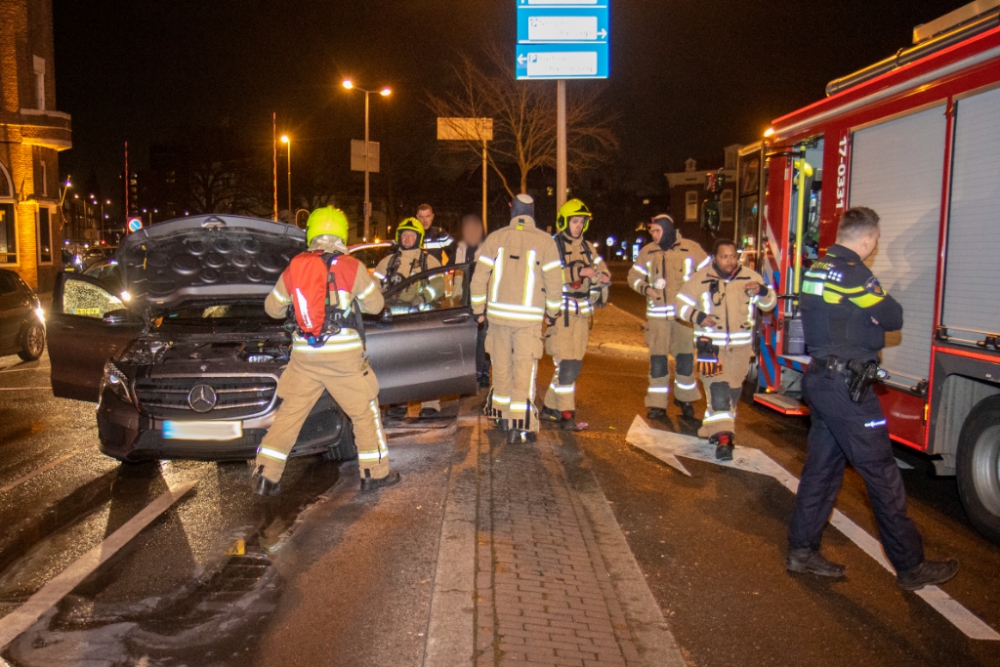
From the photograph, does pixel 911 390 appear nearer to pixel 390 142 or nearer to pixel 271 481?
pixel 271 481

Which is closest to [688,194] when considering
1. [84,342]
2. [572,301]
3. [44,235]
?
[44,235]

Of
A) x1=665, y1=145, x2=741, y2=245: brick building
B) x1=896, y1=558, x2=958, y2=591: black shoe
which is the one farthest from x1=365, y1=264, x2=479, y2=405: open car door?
x1=665, y1=145, x2=741, y2=245: brick building

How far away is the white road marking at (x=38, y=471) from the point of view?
6.08 metres

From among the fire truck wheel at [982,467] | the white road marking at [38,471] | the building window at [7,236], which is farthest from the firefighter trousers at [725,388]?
the building window at [7,236]

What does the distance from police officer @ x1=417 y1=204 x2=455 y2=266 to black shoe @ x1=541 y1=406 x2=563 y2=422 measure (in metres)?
1.82

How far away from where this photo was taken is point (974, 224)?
204 inches

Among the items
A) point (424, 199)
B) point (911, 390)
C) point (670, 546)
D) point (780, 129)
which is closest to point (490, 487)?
point (670, 546)

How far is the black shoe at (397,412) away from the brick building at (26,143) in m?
23.5

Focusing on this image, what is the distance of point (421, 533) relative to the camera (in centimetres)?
504

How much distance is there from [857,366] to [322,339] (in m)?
3.06

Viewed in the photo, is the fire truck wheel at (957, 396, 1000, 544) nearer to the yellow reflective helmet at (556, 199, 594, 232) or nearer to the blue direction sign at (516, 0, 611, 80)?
the yellow reflective helmet at (556, 199, 594, 232)

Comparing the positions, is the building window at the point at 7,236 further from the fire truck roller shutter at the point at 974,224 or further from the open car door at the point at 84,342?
the fire truck roller shutter at the point at 974,224

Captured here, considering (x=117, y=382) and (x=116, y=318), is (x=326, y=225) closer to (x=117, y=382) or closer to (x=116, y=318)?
(x=117, y=382)

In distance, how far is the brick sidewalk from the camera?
11.5 ft
